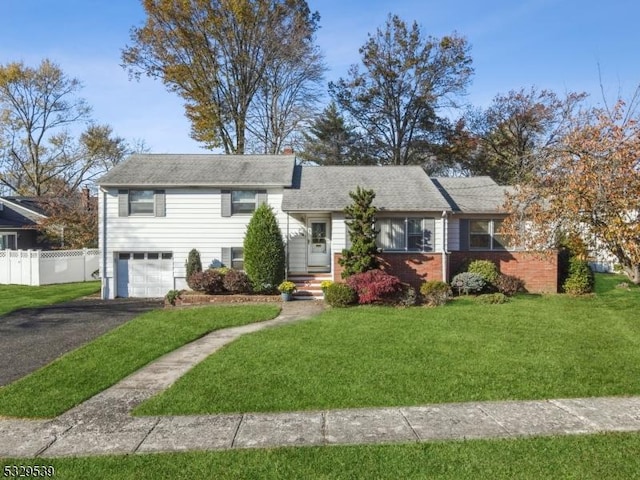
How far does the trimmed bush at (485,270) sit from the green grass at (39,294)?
15265mm

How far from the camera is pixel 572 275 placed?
17.3 meters

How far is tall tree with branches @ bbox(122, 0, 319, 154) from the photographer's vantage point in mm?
26906

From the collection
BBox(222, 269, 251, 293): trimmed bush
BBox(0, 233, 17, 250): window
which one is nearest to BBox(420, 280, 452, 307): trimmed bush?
BBox(222, 269, 251, 293): trimmed bush

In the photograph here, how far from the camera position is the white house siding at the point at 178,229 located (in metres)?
18.0

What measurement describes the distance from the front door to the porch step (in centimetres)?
66

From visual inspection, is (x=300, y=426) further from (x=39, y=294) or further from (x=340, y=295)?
(x=39, y=294)

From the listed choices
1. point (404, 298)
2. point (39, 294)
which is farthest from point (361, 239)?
point (39, 294)

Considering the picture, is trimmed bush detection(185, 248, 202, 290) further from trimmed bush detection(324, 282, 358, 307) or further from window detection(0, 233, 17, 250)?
window detection(0, 233, 17, 250)

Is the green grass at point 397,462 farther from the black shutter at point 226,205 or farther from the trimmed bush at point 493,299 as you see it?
the black shutter at point 226,205

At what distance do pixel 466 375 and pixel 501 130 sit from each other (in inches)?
1150

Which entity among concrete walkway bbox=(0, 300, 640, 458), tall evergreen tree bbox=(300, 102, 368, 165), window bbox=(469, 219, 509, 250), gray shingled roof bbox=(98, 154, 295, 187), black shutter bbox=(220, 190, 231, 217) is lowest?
concrete walkway bbox=(0, 300, 640, 458)

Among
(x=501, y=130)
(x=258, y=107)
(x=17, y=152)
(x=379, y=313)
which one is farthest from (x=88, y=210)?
(x=501, y=130)

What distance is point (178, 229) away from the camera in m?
18.0

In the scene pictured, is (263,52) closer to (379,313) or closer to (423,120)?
(423,120)
